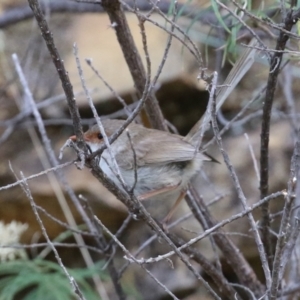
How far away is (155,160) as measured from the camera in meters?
2.70

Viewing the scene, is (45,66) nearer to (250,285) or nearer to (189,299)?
(189,299)

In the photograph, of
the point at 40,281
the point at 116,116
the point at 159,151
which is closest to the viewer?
the point at 159,151

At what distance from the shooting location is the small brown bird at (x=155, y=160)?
8.71ft

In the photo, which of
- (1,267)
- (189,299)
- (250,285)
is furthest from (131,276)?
(250,285)

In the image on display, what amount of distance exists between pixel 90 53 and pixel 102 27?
0.31 m

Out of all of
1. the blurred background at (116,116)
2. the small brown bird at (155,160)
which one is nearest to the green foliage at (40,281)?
the small brown bird at (155,160)

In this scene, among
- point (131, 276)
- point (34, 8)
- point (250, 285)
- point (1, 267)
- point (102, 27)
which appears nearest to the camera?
point (34, 8)

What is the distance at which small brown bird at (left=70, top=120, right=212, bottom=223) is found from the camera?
8.71 feet

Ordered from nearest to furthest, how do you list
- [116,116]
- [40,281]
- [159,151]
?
[159,151]
[40,281]
[116,116]

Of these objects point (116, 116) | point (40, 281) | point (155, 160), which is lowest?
point (40, 281)

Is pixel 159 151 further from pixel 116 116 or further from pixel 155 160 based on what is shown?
pixel 116 116

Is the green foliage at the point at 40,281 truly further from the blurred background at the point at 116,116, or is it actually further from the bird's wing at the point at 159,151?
the blurred background at the point at 116,116

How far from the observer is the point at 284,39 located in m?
1.80

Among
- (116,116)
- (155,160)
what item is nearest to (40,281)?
(155,160)
